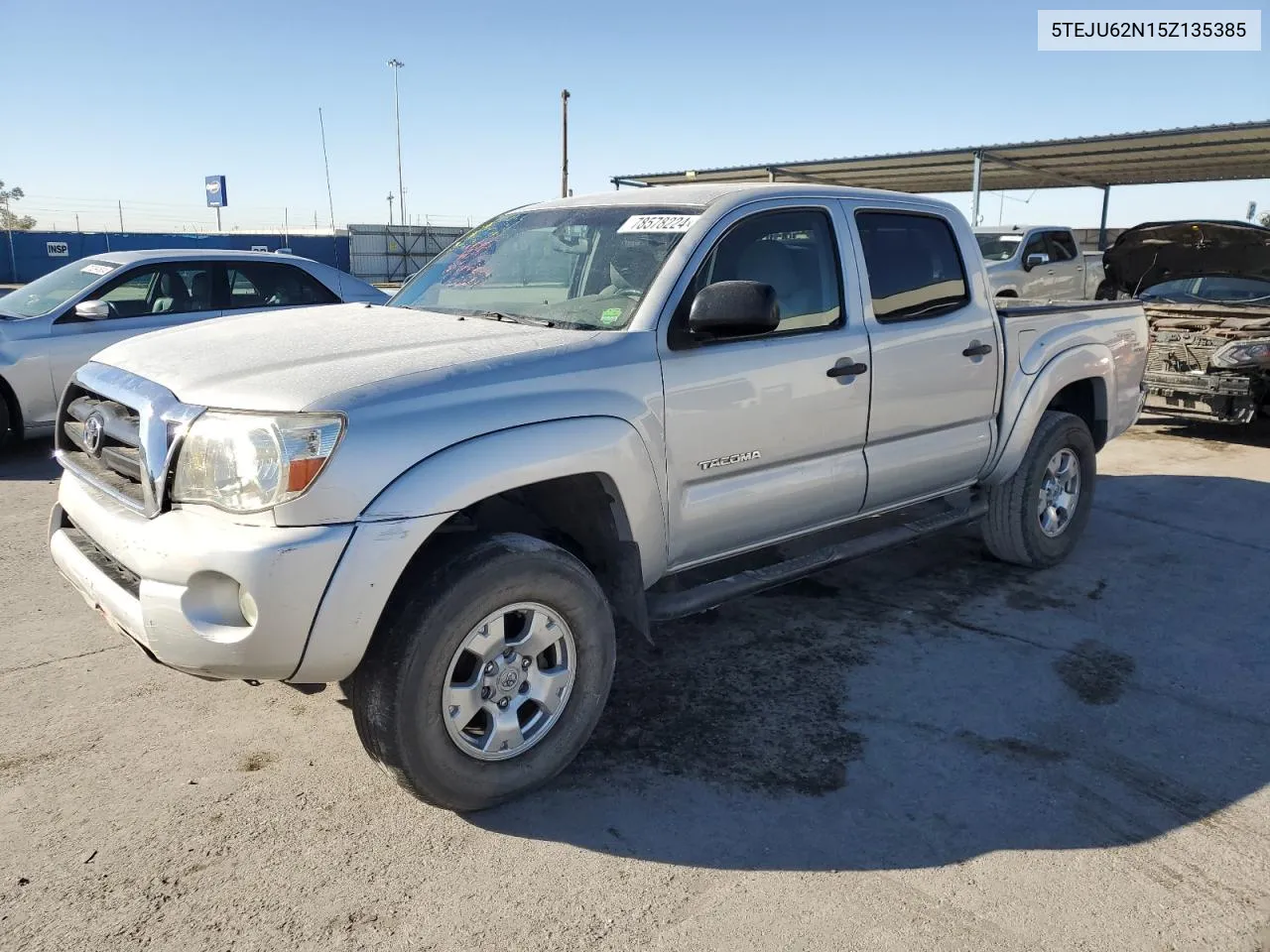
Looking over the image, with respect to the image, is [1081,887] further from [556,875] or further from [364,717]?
[364,717]

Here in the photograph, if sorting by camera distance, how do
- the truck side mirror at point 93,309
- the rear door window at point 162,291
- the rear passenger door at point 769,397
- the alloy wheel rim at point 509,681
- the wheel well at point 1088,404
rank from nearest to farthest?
the alloy wheel rim at point 509,681
the rear passenger door at point 769,397
the wheel well at point 1088,404
the truck side mirror at point 93,309
the rear door window at point 162,291

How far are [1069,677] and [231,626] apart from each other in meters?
3.18

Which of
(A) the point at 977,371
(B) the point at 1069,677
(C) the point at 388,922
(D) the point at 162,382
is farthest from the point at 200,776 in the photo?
(A) the point at 977,371

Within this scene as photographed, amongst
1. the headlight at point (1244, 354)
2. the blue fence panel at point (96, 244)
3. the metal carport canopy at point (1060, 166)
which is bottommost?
the headlight at point (1244, 354)

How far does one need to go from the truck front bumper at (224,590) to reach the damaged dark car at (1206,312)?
7413 millimetres

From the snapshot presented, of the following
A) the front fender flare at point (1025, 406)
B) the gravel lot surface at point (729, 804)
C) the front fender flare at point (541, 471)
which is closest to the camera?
the gravel lot surface at point (729, 804)

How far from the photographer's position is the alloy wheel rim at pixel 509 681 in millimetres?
2840

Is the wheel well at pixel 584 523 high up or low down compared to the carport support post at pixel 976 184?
A: down

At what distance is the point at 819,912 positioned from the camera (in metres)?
2.51

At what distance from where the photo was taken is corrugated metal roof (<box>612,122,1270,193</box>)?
17.3 m

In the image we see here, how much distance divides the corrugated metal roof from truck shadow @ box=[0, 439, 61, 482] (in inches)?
441

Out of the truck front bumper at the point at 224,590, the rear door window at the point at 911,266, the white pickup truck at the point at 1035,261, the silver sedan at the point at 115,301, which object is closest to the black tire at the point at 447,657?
the truck front bumper at the point at 224,590

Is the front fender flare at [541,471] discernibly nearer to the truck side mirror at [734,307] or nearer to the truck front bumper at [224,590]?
the truck front bumper at [224,590]

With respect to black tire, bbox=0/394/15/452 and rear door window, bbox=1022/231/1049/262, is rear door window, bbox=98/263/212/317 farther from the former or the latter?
rear door window, bbox=1022/231/1049/262
